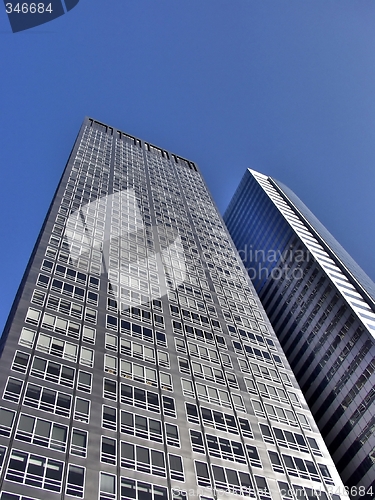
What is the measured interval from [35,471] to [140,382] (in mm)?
12086

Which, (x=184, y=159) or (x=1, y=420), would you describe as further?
(x=184, y=159)

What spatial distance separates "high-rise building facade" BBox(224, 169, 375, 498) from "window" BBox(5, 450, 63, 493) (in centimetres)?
4138

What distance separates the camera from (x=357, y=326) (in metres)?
66.5

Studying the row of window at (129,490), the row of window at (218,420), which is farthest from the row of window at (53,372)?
the row of window at (218,420)

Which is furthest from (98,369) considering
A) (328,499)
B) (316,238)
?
(316,238)

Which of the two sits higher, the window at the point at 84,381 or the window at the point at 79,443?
the window at the point at 79,443

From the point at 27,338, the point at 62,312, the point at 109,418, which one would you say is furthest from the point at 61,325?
the point at 109,418

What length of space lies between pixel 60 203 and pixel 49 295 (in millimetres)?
22327

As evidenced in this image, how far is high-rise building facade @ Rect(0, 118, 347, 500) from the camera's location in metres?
27.2

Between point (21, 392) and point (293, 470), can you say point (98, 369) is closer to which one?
point (21, 392)

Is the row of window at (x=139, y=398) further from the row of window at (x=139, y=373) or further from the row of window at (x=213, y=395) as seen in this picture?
the row of window at (x=213, y=395)

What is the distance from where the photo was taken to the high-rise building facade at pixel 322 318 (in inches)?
2295

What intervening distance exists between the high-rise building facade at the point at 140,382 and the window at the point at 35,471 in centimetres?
8

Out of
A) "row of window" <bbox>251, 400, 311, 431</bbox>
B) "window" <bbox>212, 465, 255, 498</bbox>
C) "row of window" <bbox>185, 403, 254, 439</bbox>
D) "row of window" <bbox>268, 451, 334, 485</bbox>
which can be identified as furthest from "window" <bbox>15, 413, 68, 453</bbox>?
"row of window" <bbox>251, 400, 311, 431</bbox>
